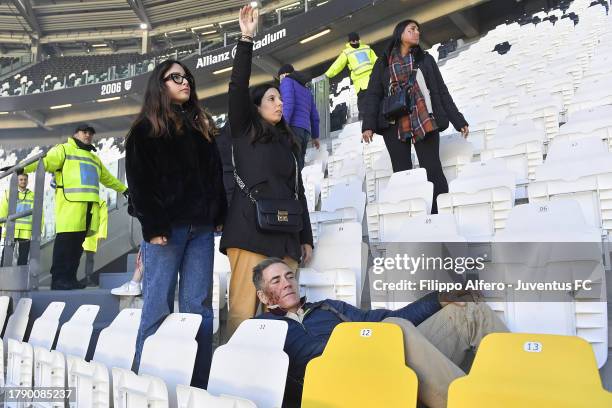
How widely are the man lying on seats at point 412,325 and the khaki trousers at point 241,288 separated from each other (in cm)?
6

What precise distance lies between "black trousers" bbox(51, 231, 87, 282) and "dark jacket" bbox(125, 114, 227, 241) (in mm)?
2044

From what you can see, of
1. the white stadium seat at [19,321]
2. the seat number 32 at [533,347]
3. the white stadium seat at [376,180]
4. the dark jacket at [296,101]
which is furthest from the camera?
the white stadium seat at [376,180]

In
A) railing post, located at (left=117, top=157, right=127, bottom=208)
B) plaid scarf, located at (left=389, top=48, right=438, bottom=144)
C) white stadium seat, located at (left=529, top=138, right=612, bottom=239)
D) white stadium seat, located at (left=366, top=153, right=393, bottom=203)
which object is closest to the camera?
white stadium seat, located at (left=529, top=138, right=612, bottom=239)

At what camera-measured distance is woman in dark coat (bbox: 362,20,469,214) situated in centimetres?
341

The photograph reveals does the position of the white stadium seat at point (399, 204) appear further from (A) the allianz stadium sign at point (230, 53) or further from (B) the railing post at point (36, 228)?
(A) the allianz stadium sign at point (230, 53)

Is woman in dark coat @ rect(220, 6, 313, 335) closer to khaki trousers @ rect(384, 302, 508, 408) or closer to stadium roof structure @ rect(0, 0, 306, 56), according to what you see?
khaki trousers @ rect(384, 302, 508, 408)

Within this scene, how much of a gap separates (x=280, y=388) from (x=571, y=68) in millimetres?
5297

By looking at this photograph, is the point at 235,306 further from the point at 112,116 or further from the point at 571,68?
the point at 112,116

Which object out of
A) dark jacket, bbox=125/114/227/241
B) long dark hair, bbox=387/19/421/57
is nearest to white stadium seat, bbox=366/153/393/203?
long dark hair, bbox=387/19/421/57

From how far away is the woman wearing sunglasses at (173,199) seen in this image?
2.05 metres

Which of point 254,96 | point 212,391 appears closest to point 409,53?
point 254,96

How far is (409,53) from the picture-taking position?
359 cm

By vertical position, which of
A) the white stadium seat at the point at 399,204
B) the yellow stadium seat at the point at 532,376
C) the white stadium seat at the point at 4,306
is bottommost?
the yellow stadium seat at the point at 532,376

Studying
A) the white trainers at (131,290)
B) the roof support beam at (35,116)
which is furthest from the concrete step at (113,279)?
the roof support beam at (35,116)
